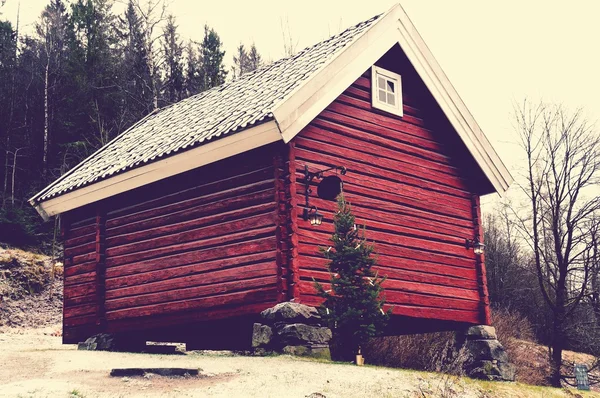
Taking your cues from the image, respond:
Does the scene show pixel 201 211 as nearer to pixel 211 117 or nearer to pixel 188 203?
pixel 188 203

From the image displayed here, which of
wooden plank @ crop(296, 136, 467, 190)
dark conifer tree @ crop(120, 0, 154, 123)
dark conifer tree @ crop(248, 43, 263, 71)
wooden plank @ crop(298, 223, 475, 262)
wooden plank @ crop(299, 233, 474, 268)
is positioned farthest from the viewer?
dark conifer tree @ crop(248, 43, 263, 71)

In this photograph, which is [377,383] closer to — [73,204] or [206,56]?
[73,204]

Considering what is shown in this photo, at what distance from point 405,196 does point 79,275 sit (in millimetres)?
8134

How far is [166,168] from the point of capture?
53.7 feet

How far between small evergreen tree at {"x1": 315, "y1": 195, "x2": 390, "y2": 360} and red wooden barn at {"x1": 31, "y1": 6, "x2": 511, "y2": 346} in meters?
0.69

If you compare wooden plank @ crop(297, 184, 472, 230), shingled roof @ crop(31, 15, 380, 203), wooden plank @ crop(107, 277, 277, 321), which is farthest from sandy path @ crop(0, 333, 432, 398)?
shingled roof @ crop(31, 15, 380, 203)

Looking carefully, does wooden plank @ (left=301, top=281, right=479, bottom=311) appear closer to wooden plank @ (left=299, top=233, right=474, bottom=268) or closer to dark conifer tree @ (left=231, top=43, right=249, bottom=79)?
wooden plank @ (left=299, top=233, right=474, bottom=268)

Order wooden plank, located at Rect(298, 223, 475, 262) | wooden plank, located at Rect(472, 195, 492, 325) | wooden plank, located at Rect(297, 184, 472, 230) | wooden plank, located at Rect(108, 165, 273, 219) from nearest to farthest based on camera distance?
wooden plank, located at Rect(298, 223, 475, 262), wooden plank, located at Rect(108, 165, 273, 219), wooden plank, located at Rect(297, 184, 472, 230), wooden plank, located at Rect(472, 195, 492, 325)

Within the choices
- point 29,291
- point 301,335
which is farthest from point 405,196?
point 29,291

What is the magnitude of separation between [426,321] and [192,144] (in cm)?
668

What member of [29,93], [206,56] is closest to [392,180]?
[29,93]

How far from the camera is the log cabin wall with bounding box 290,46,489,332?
50.8ft

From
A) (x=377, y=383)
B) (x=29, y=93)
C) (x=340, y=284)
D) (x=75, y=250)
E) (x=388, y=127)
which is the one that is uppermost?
(x=29, y=93)

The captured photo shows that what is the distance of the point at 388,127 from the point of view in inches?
685
